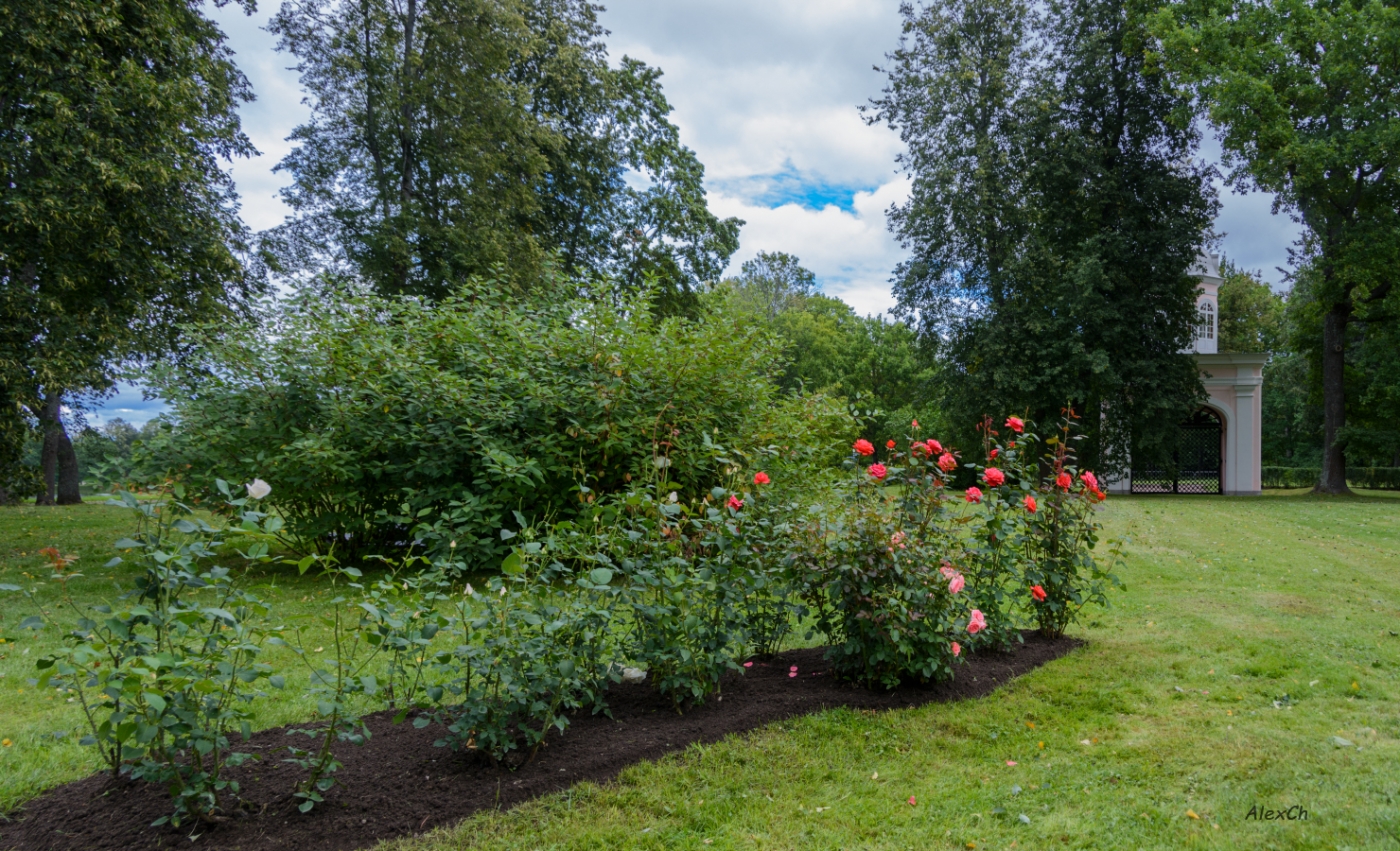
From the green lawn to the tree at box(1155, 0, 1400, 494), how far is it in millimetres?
16822

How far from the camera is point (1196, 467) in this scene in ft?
77.2

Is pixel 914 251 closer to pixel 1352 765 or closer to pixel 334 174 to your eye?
pixel 334 174

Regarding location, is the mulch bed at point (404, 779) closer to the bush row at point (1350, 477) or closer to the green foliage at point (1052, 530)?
the green foliage at point (1052, 530)

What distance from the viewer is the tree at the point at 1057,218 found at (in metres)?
18.5

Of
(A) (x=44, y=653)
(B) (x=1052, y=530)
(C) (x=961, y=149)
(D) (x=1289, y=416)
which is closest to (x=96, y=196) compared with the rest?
(A) (x=44, y=653)

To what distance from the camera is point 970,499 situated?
150 inches

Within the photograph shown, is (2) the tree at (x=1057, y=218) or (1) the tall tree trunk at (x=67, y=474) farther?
(2) the tree at (x=1057, y=218)

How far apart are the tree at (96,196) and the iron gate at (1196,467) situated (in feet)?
79.2

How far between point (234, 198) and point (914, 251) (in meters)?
17.0

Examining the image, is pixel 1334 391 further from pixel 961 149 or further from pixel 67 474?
pixel 67 474

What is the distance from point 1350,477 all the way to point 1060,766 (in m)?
37.9

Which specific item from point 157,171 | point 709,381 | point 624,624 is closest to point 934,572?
point 624,624

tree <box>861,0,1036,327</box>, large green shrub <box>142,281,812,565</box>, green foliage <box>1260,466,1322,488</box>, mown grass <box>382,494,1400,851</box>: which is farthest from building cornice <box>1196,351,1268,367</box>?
large green shrub <box>142,281,812,565</box>

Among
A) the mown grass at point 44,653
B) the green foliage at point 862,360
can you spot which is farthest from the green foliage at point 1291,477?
the mown grass at point 44,653
